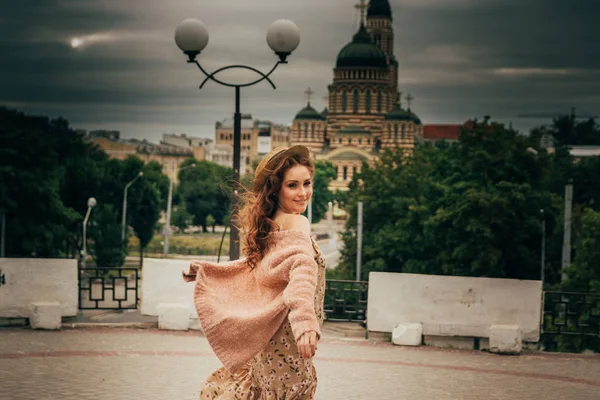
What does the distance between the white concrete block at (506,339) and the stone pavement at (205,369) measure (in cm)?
17

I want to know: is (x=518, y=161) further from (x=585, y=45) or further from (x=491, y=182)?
(x=585, y=45)

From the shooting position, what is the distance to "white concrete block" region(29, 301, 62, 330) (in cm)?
1425

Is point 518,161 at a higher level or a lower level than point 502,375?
higher

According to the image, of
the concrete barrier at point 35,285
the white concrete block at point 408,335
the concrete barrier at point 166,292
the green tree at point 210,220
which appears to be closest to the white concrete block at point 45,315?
the concrete barrier at point 35,285

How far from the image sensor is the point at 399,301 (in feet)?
46.8

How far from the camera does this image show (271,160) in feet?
16.7

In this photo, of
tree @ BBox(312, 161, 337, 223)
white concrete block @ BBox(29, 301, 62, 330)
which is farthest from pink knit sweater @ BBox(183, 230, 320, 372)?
tree @ BBox(312, 161, 337, 223)

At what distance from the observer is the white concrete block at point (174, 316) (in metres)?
14.7

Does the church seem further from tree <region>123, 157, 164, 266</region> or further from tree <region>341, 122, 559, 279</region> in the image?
tree <region>341, 122, 559, 279</region>

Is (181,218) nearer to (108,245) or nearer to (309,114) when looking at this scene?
(108,245)

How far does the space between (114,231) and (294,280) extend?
4258 cm

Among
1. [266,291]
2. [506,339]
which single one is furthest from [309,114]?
[266,291]

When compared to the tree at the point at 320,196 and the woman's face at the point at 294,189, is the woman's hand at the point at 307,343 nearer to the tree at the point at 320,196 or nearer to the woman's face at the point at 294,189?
the woman's face at the point at 294,189

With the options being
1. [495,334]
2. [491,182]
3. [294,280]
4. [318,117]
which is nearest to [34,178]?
[491,182]
